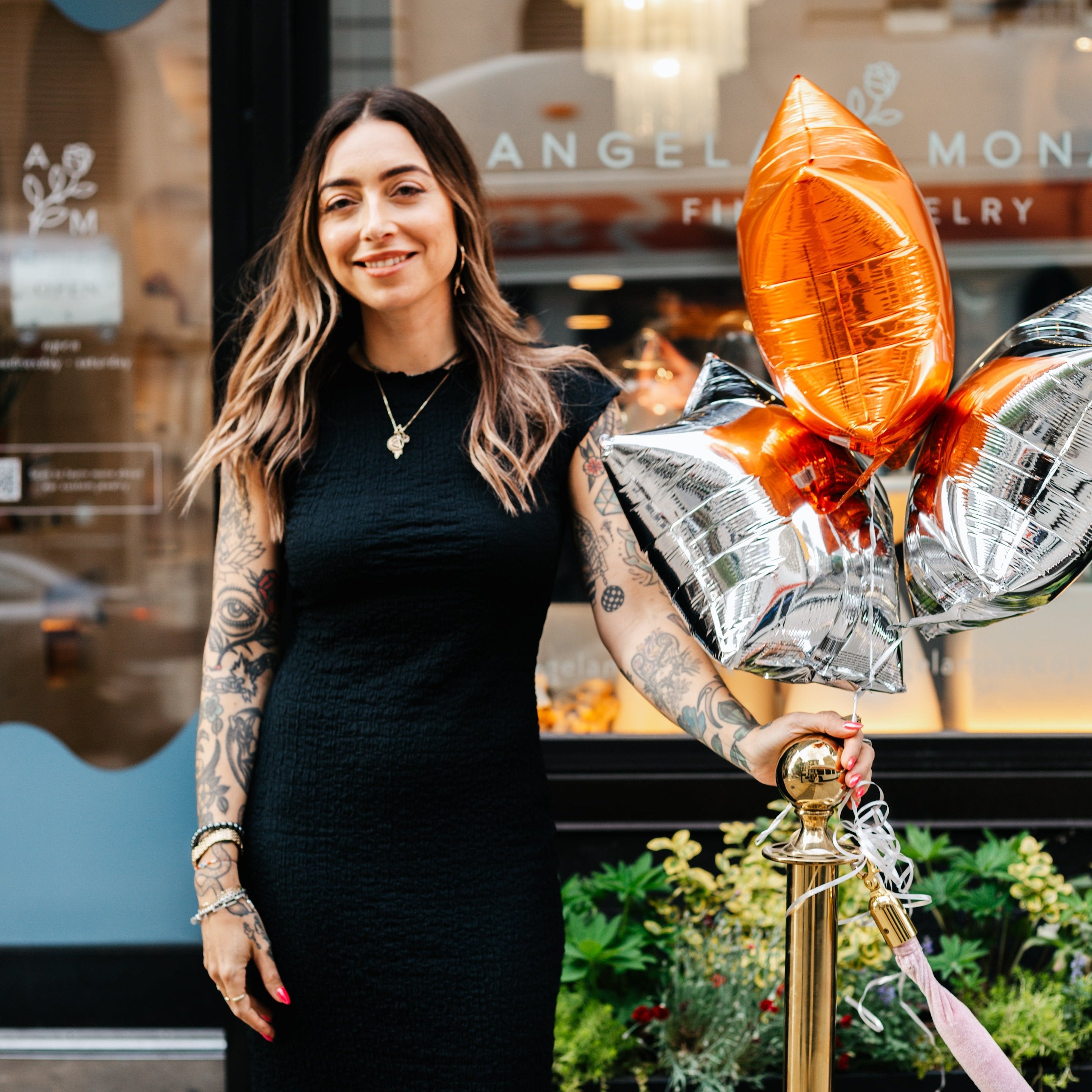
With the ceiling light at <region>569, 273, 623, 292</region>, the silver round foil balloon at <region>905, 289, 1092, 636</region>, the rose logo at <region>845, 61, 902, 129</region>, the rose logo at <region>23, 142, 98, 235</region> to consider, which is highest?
the rose logo at <region>845, 61, 902, 129</region>

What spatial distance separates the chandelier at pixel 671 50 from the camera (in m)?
3.23

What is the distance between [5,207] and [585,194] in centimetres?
168

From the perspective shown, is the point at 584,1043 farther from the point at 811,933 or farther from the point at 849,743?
the point at 849,743

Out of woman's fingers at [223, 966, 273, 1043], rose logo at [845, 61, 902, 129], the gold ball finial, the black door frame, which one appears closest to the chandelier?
rose logo at [845, 61, 902, 129]

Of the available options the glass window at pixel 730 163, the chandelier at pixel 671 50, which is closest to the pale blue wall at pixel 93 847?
the glass window at pixel 730 163

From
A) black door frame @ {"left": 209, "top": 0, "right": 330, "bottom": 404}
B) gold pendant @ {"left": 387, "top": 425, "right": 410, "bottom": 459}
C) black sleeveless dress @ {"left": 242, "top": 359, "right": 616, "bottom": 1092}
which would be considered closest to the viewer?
black sleeveless dress @ {"left": 242, "top": 359, "right": 616, "bottom": 1092}

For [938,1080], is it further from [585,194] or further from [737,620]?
[585,194]

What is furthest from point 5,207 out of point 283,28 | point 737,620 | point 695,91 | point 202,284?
point 737,620

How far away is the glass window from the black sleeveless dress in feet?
5.43

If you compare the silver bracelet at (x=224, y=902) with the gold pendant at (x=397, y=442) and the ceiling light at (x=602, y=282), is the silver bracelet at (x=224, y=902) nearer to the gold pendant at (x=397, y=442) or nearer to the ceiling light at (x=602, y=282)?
the gold pendant at (x=397, y=442)

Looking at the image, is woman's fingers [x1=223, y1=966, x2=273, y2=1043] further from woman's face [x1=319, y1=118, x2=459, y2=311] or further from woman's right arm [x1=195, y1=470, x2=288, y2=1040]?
woman's face [x1=319, y1=118, x2=459, y2=311]

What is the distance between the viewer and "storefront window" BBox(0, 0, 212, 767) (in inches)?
124

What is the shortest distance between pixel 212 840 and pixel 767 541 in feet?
3.19

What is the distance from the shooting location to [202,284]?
3.15 meters
